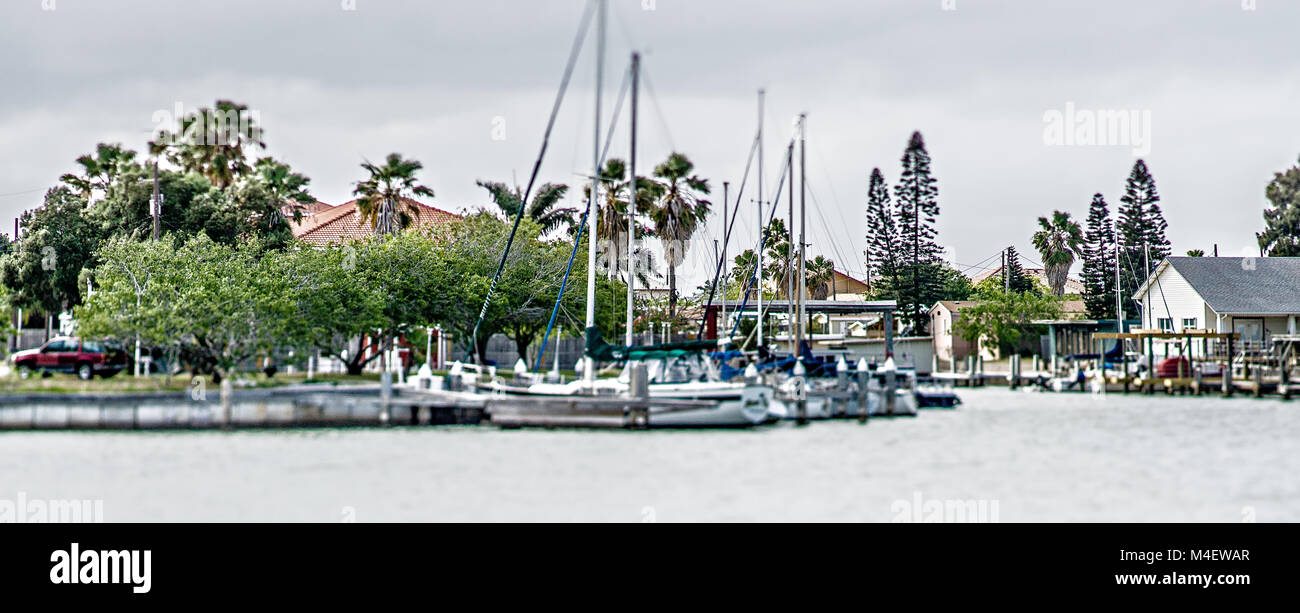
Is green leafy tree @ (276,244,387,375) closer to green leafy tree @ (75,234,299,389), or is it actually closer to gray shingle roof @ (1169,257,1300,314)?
green leafy tree @ (75,234,299,389)

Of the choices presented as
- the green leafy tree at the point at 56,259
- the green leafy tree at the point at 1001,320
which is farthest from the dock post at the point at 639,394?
the green leafy tree at the point at 1001,320

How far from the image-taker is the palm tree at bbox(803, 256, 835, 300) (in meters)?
101

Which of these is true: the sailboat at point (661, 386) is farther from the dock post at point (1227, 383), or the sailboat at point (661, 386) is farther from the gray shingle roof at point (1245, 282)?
the gray shingle roof at point (1245, 282)

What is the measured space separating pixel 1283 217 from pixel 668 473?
304ft

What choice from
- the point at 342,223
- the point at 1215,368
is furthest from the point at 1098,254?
the point at 342,223

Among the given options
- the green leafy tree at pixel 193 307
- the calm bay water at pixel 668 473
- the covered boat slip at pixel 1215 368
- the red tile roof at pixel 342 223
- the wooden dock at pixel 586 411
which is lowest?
the calm bay water at pixel 668 473

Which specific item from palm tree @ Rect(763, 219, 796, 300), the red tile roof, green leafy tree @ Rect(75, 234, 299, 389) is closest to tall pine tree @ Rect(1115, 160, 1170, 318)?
palm tree @ Rect(763, 219, 796, 300)

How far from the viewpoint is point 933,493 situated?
3036 centimetres

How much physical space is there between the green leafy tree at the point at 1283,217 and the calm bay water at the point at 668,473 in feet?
234

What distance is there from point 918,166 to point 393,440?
239ft

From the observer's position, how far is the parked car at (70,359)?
46.5 meters

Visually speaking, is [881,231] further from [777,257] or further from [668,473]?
[668,473]

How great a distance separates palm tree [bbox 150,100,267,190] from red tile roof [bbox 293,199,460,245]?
518 cm
